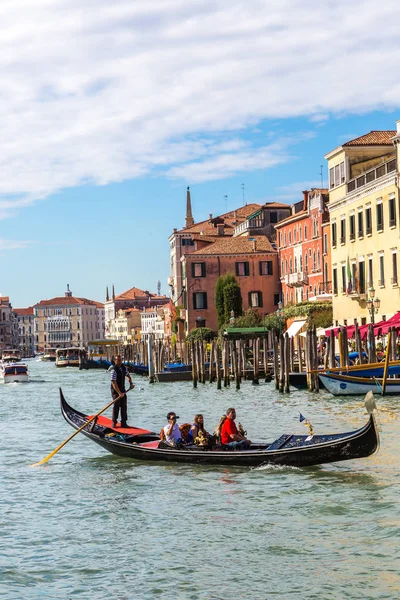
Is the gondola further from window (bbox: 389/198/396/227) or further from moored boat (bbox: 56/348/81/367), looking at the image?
moored boat (bbox: 56/348/81/367)

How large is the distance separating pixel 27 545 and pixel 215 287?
5566cm

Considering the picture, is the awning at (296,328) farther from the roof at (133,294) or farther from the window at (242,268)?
the roof at (133,294)

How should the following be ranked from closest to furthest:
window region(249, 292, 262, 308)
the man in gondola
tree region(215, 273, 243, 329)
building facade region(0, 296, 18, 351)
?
1. the man in gondola
2. tree region(215, 273, 243, 329)
3. window region(249, 292, 262, 308)
4. building facade region(0, 296, 18, 351)

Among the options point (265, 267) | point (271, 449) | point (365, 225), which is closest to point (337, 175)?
point (365, 225)

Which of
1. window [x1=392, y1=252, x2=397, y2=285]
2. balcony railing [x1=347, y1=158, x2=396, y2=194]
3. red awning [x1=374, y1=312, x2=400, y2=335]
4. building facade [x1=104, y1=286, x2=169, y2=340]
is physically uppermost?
building facade [x1=104, y1=286, x2=169, y2=340]

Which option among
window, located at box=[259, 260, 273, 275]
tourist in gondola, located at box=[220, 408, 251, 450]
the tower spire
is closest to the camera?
tourist in gondola, located at box=[220, 408, 251, 450]

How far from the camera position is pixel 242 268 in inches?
2741

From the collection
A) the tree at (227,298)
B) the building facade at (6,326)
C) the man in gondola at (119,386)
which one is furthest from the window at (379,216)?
the building facade at (6,326)

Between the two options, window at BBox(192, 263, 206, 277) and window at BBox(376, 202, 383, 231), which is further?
window at BBox(192, 263, 206, 277)

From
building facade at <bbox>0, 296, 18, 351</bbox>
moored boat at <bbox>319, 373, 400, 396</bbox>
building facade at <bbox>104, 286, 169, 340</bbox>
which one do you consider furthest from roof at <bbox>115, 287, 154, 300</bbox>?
moored boat at <bbox>319, 373, 400, 396</bbox>

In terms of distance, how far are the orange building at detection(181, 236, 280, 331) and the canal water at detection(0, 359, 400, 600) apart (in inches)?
1876

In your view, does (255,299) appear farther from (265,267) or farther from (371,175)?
(371,175)

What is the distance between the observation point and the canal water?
10.2m

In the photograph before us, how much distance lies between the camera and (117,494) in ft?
50.2
